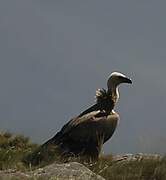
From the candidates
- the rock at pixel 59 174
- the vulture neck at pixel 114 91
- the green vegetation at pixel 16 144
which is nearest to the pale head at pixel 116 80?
the vulture neck at pixel 114 91

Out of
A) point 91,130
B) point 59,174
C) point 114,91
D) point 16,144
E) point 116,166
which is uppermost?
point 114,91

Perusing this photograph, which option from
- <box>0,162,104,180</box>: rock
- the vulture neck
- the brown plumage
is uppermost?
the vulture neck

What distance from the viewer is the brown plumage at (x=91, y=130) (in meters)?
13.6

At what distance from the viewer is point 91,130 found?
14.5 metres

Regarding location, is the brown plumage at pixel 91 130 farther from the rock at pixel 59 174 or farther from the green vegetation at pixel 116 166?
the rock at pixel 59 174

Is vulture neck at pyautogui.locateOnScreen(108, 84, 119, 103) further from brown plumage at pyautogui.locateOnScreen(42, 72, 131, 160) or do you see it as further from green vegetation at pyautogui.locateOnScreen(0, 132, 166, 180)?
green vegetation at pyautogui.locateOnScreen(0, 132, 166, 180)

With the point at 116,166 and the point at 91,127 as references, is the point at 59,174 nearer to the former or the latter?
the point at 116,166

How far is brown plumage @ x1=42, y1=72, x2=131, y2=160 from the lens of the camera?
44.6 ft

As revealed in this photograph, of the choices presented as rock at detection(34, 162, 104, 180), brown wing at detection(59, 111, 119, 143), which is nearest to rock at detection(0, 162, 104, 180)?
rock at detection(34, 162, 104, 180)

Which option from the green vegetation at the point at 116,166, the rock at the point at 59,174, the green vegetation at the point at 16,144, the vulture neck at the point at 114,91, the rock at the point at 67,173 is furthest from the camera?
the vulture neck at the point at 114,91

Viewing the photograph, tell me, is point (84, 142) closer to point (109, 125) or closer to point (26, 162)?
point (109, 125)

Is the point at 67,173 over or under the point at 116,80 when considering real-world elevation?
under

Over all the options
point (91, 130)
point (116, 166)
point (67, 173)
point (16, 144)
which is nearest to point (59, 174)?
point (67, 173)

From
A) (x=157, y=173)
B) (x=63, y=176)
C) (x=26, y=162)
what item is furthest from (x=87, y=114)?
(x=63, y=176)
